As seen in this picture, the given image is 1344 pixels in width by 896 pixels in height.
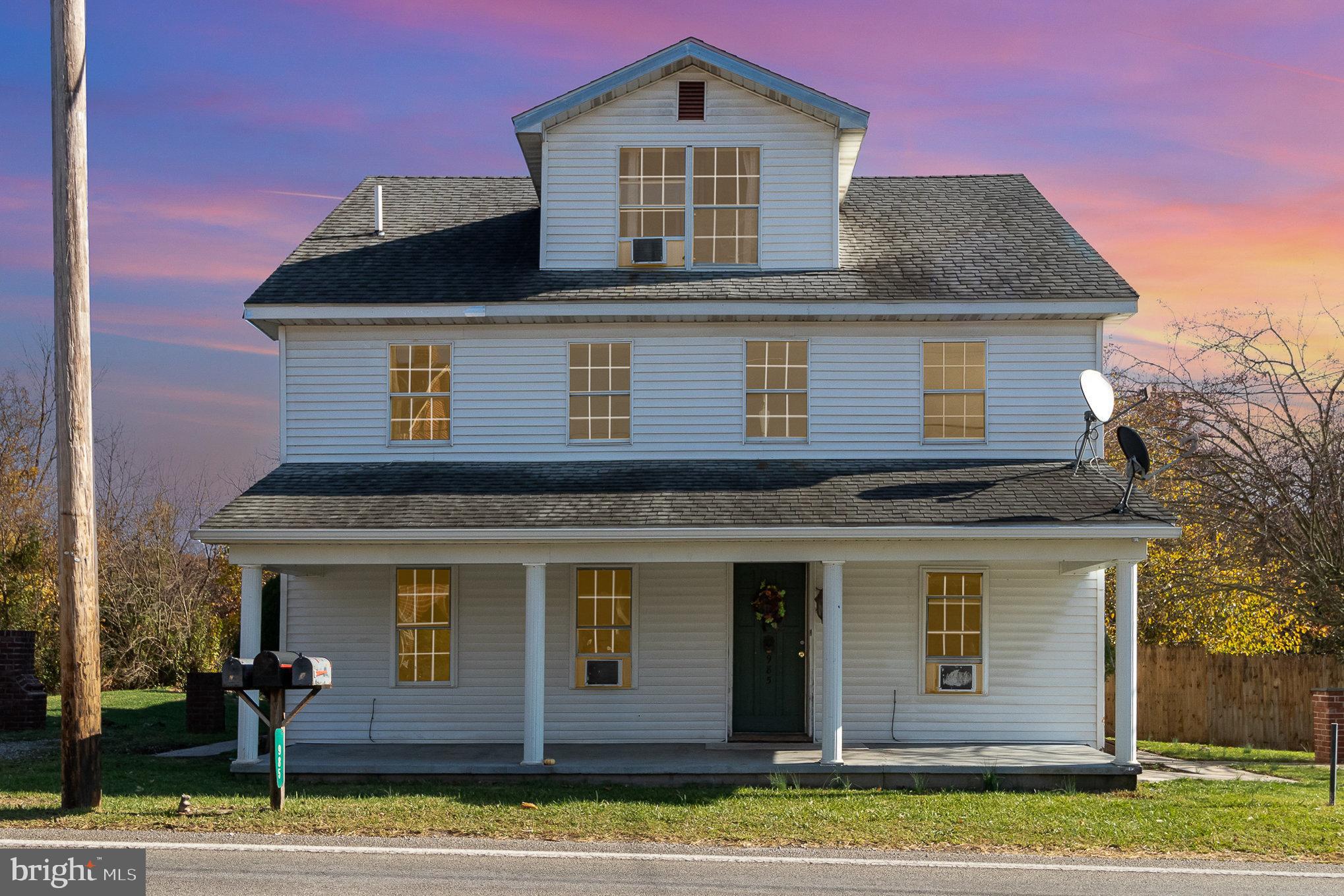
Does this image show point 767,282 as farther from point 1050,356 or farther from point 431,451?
point 431,451

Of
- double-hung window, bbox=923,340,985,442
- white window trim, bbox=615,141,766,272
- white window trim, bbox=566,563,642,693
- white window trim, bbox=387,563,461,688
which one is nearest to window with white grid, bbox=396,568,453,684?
white window trim, bbox=387,563,461,688

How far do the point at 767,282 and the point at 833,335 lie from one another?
1134 mm

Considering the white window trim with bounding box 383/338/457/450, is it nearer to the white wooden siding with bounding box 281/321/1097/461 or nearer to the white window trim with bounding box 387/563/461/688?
the white wooden siding with bounding box 281/321/1097/461

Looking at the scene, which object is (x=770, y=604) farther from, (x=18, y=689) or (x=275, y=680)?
(x=18, y=689)

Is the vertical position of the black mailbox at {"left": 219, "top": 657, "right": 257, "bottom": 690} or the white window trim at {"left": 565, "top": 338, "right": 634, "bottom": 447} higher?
the white window trim at {"left": 565, "top": 338, "right": 634, "bottom": 447}

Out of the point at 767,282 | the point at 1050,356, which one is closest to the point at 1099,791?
the point at 1050,356

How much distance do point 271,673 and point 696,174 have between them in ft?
28.6

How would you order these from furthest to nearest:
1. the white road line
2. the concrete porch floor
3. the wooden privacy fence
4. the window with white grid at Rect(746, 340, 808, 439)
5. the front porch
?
the wooden privacy fence < the window with white grid at Rect(746, 340, 808, 439) < the front porch < the concrete porch floor < the white road line

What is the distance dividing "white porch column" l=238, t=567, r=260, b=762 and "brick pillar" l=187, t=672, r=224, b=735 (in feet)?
19.9

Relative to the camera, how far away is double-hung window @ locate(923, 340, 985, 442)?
16.3 m

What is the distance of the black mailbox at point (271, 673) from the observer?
11773mm

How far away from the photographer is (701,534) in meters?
13.8

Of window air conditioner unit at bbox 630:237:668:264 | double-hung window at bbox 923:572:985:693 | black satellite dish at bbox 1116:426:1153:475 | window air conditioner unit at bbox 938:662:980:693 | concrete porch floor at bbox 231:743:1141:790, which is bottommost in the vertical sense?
concrete porch floor at bbox 231:743:1141:790

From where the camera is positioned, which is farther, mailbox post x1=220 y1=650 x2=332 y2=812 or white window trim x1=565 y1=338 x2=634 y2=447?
white window trim x1=565 y1=338 x2=634 y2=447
